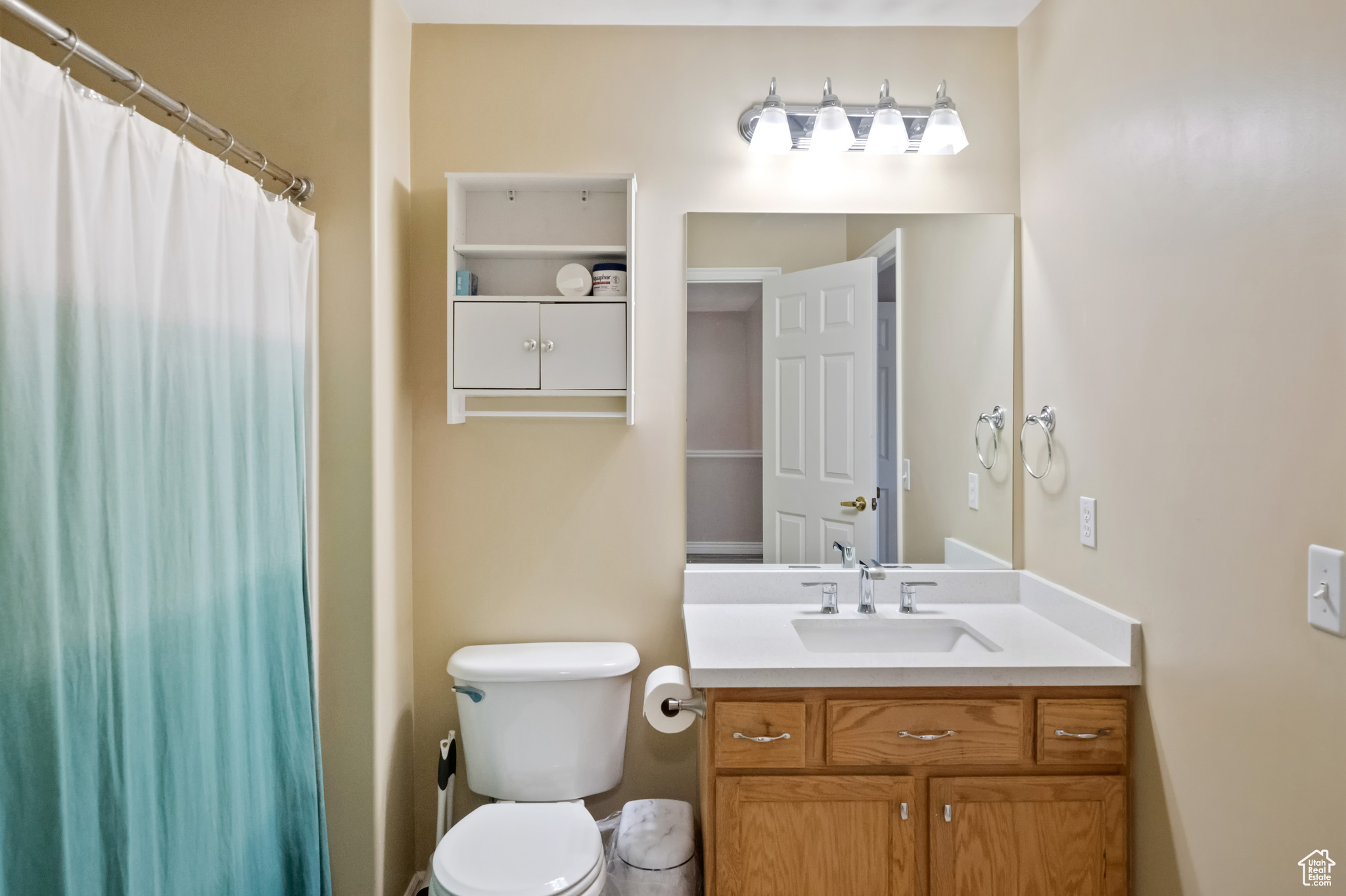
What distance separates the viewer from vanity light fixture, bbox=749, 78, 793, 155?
1982 millimetres

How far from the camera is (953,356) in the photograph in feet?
6.97

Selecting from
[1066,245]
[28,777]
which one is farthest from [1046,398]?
[28,777]

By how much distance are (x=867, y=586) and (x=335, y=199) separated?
1680 millimetres

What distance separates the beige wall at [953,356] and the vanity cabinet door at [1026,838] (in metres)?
0.69

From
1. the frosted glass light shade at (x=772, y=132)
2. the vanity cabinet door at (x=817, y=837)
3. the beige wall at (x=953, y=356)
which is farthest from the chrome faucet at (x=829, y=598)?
the frosted glass light shade at (x=772, y=132)

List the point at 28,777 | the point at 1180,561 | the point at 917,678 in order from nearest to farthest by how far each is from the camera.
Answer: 1. the point at 28,777
2. the point at 1180,561
3. the point at 917,678

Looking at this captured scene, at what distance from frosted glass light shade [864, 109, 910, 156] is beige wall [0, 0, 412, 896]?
128 cm

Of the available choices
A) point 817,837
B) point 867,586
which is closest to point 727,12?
point 867,586

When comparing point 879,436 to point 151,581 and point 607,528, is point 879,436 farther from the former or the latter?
point 151,581

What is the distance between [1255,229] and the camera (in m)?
1.25

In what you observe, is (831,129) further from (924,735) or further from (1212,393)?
(924,735)

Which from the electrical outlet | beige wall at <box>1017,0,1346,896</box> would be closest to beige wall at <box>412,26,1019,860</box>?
beige wall at <box>1017,0,1346,896</box>

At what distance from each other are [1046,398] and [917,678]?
2.82 feet

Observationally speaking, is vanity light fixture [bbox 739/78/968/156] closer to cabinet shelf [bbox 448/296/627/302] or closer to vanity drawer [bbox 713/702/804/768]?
cabinet shelf [bbox 448/296/627/302]
